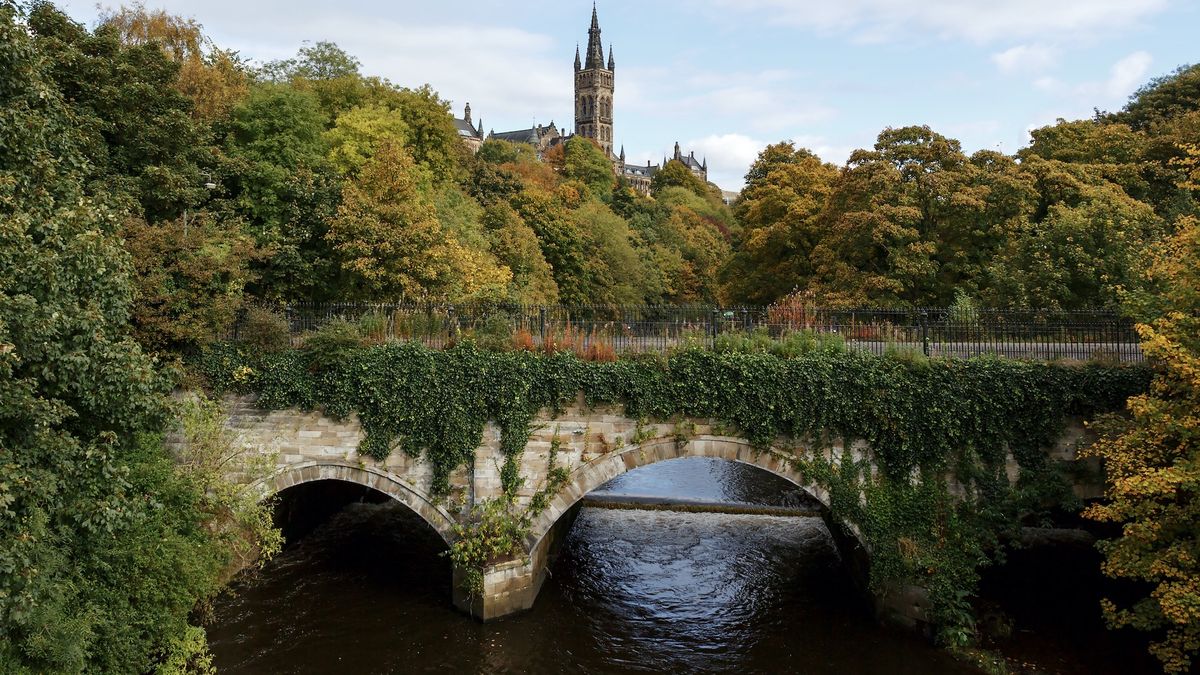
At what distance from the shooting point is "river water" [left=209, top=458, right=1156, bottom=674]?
1285cm

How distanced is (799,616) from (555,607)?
4.82m

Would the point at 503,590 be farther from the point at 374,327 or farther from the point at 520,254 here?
the point at 520,254

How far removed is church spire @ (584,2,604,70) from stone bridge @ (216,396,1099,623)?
119m

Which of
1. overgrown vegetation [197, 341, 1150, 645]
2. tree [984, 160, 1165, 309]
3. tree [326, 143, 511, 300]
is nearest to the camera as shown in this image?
overgrown vegetation [197, 341, 1150, 645]

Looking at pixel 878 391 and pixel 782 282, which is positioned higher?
pixel 782 282

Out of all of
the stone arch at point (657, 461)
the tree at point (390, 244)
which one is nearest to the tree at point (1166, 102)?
the stone arch at point (657, 461)

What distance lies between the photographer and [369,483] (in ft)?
47.6

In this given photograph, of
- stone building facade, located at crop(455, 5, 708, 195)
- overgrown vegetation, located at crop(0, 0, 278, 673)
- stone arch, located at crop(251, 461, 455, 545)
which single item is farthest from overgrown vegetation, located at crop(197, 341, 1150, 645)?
stone building facade, located at crop(455, 5, 708, 195)

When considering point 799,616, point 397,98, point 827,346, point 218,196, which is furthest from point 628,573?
point 397,98

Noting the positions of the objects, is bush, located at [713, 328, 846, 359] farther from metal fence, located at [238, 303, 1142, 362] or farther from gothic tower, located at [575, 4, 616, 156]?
gothic tower, located at [575, 4, 616, 156]

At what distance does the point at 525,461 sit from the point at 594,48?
399 ft

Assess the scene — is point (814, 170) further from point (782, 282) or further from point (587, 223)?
point (587, 223)

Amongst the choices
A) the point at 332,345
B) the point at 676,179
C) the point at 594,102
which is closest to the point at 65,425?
the point at 332,345

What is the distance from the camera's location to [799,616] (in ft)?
48.4
